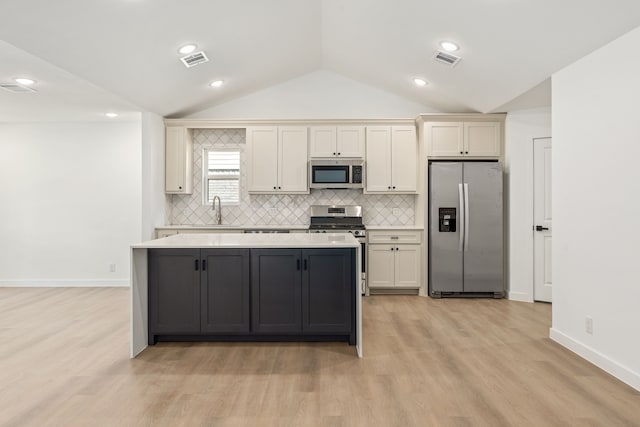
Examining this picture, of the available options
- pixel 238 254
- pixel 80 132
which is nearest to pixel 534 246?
pixel 238 254

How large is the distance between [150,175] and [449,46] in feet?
12.7

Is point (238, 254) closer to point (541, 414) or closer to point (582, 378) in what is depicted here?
point (541, 414)

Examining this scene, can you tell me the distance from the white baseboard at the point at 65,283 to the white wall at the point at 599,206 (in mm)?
5523

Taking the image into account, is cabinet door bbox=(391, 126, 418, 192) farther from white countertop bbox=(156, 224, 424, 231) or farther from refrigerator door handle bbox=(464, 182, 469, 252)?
refrigerator door handle bbox=(464, 182, 469, 252)

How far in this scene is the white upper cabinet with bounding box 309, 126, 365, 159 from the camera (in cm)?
557

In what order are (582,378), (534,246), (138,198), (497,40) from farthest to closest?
(138,198) → (534,246) → (497,40) → (582,378)

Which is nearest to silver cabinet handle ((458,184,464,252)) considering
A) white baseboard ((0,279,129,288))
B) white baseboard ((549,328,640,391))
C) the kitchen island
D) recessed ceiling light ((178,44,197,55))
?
white baseboard ((549,328,640,391))

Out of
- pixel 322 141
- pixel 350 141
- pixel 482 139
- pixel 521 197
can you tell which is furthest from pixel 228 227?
pixel 521 197

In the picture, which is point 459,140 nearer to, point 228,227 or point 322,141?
point 322,141

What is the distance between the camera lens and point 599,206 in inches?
118

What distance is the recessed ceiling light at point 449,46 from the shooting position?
3790 millimetres

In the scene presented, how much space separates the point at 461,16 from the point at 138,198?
480 cm

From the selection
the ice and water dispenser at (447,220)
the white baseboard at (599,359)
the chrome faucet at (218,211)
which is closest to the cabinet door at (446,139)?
the ice and water dispenser at (447,220)

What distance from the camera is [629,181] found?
8.88ft
